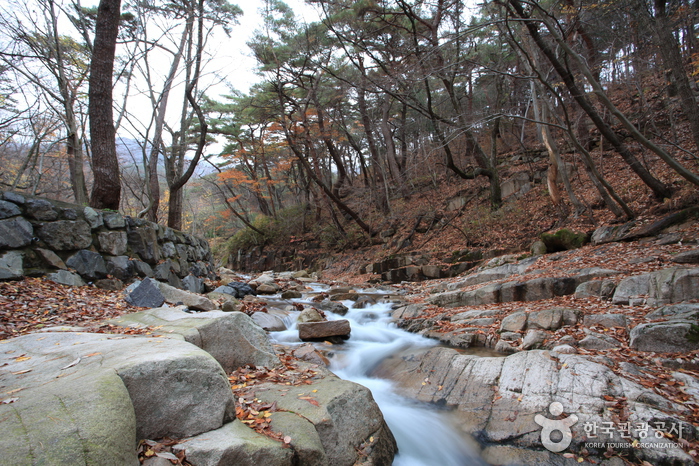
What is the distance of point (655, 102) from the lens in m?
12.2

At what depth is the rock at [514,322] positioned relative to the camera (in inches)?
207

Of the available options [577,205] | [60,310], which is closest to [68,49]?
[60,310]

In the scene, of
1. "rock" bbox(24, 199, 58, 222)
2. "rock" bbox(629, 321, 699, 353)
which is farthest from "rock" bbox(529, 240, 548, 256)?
"rock" bbox(24, 199, 58, 222)

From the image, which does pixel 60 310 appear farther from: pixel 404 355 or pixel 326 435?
pixel 404 355

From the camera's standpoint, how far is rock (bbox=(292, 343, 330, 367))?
17.0 ft

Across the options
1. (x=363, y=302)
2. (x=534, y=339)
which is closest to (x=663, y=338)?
(x=534, y=339)

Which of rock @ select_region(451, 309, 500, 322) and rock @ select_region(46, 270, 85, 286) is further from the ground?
rock @ select_region(46, 270, 85, 286)

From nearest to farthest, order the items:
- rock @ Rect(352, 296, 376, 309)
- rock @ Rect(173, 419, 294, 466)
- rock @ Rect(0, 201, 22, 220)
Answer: rock @ Rect(173, 419, 294, 466), rock @ Rect(0, 201, 22, 220), rock @ Rect(352, 296, 376, 309)

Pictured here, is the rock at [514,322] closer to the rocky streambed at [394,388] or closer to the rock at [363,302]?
the rocky streambed at [394,388]

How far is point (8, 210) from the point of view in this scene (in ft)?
18.2

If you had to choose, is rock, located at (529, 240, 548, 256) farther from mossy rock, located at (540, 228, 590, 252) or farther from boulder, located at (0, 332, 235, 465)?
boulder, located at (0, 332, 235, 465)

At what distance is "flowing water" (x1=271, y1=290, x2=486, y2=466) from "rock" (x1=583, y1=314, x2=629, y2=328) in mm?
2297

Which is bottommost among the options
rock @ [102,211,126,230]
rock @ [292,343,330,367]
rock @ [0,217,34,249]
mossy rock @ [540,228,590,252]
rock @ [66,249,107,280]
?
rock @ [292,343,330,367]

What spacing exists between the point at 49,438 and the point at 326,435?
6.10 feet
